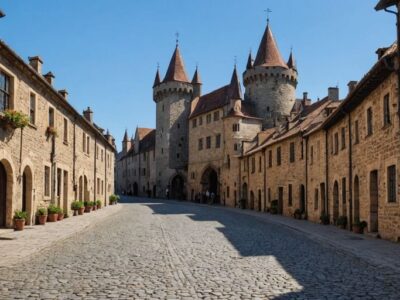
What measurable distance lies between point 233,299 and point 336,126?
720 inches

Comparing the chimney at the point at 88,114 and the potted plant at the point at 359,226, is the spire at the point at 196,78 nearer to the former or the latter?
the chimney at the point at 88,114

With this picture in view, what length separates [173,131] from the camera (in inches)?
2889

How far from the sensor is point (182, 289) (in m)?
8.09

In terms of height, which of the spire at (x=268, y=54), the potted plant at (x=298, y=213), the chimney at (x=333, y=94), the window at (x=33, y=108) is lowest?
the potted plant at (x=298, y=213)

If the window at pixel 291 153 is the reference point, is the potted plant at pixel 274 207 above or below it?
below

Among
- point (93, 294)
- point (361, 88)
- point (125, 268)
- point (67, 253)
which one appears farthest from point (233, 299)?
point (361, 88)

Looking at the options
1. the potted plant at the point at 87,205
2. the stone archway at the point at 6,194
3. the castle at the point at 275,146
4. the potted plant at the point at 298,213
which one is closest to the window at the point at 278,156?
the castle at the point at 275,146

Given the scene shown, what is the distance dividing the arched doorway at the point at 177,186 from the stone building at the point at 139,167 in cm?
553

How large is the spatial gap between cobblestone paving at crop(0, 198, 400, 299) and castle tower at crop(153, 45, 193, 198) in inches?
2290

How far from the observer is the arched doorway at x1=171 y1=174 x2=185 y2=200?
74.6 m

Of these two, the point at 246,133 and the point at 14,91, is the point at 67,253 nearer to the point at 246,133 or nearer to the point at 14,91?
the point at 14,91

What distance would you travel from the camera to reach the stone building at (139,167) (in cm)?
8381

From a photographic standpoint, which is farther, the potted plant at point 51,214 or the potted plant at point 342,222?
the potted plant at point 51,214

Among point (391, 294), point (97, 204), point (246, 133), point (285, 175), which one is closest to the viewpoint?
point (391, 294)
